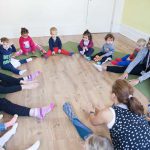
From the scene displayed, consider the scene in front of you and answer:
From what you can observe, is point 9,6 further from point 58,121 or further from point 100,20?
point 58,121

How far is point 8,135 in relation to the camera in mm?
1581

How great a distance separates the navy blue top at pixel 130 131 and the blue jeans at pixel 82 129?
413 millimetres

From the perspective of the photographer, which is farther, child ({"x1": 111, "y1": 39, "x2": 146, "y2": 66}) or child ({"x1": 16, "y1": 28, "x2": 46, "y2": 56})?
child ({"x1": 16, "y1": 28, "x2": 46, "y2": 56})

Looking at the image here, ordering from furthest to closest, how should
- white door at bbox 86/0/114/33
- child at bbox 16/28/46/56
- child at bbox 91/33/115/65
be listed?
1. white door at bbox 86/0/114/33
2. child at bbox 16/28/46/56
3. child at bbox 91/33/115/65

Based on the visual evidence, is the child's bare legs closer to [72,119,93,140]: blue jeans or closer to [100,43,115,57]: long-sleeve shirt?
[72,119,93,140]: blue jeans

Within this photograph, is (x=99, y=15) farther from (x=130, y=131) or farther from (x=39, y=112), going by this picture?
(x=130, y=131)

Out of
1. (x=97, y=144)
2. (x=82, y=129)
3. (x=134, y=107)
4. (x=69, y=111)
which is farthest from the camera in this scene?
(x=69, y=111)

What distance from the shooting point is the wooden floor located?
160 cm

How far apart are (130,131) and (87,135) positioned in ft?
1.66

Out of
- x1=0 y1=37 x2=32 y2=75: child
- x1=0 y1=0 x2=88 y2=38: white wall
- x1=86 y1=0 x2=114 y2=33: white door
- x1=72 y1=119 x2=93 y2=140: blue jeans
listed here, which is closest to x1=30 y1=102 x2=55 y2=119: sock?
x1=72 y1=119 x2=93 y2=140: blue jeans

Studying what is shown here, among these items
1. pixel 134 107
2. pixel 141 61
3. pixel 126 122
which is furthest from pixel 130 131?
pixel 141 61

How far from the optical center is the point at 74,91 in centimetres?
228

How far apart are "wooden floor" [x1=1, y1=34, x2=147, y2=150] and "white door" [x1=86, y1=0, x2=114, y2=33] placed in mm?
1534

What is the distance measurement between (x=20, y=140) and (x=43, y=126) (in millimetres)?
230
